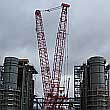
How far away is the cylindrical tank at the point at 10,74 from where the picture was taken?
134000 millimetres

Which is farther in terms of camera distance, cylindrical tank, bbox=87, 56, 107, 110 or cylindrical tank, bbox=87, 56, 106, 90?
cylindrical tank, bbox=87, 56, 106, 90

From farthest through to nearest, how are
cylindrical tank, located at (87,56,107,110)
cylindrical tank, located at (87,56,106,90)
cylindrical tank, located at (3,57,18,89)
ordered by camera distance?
cylindrical tank, located at (3,57,18,89) → cylindrical tank, located at (87,56,106,90) → cylindrical tank, located at (87,56,107,110)

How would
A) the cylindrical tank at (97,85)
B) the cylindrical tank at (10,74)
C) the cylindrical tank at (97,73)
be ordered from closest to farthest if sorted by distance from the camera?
the cylindrical tank at (97,85) → the cylindrical tank at (97,73) → the cylindrical tank at (10,74)

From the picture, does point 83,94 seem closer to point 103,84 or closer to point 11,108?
point 103,84

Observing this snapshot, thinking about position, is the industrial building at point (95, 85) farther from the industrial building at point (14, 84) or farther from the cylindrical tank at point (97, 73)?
the industrial building at point (14, 84)

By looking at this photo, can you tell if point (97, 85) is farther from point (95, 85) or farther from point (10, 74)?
point (10, 74)

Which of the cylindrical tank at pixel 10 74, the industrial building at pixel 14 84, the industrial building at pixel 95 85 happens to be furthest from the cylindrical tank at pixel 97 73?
the cylindrical tank at pixel 10 74

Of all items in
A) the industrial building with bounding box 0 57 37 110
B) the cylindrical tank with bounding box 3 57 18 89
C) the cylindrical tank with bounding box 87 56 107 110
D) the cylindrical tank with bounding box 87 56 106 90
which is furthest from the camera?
the cylindrical tank with bounding box 3 57 18 89

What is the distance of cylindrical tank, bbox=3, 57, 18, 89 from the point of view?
134000 millimetres

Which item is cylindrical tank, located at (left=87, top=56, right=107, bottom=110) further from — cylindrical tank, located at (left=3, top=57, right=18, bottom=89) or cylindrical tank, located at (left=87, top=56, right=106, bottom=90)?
cylindrical tank, located at (left=3, top=57, right=18, bottom=89)

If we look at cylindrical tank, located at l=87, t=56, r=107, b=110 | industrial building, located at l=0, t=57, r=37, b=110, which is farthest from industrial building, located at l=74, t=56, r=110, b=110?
industrial building, located at l=0, t=57, r=37, b=110

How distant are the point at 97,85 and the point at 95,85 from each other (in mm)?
874

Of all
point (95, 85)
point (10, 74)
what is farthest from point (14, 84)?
point (95, 85)

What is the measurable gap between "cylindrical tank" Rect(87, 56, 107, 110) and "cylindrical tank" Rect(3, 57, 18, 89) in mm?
29660
